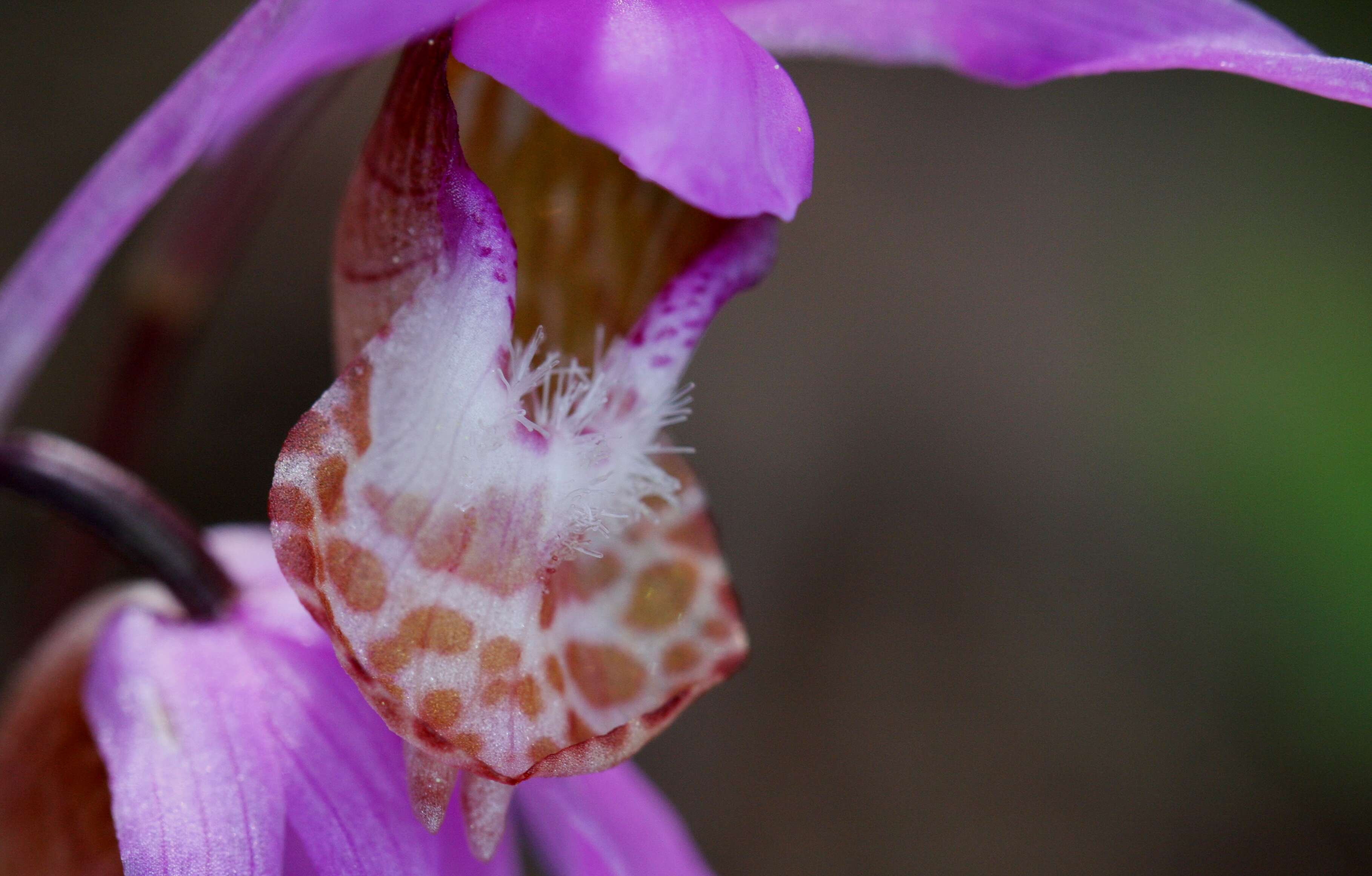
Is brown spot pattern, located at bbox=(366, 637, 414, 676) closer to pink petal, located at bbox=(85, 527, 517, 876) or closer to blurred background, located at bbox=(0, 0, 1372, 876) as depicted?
pink petal, located at bbox=(85, 527, 517, 876)

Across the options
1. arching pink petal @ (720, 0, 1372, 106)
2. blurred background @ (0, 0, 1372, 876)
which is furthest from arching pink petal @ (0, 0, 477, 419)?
blurred background @ (0, 0, 1372, 876)

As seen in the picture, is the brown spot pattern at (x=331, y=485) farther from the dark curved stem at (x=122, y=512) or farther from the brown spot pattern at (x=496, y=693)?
the dark curved stem at (x=122, y=512)

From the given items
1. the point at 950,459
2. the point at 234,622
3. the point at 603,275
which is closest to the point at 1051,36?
the point at 603,275

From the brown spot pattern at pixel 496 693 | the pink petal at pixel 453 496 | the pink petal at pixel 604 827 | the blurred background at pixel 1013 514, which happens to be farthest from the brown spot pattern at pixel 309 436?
the blurred background at pixel 1013 514

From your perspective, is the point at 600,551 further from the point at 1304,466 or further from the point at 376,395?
the point at 1304,466

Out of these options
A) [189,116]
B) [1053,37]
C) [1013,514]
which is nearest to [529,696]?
Result: [189,116]

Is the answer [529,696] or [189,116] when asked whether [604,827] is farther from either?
[189,116]

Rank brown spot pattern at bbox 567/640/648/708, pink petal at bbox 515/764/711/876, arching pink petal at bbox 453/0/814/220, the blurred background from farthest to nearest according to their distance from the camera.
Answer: the blurred background
pink petal at bbox 515/764/711/876
brown spot pattern at bbox 567/640/648/708
arching pink petal at bbox 453/0/814/220
